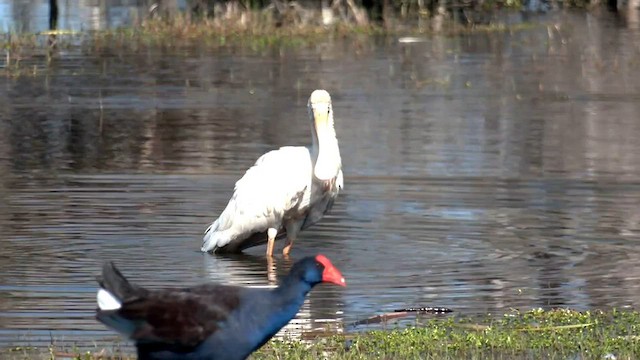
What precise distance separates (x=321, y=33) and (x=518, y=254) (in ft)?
69.2

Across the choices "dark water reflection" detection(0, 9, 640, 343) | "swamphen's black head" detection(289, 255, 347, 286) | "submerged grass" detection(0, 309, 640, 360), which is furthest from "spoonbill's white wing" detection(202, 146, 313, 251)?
"swamphen's black head" detection(289, 255, 347, 286)

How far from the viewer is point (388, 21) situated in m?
35.2

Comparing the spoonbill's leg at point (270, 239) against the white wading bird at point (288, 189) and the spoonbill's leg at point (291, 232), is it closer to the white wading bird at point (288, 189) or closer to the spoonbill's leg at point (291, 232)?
the white wading bird at point (288, 189)

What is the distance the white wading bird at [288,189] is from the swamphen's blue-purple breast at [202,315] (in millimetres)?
5066

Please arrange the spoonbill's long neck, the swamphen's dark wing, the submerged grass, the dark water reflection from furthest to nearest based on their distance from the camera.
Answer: the spoonbill's long neck, the dark water reflection, the submerged grass, the swamphen's dark wing

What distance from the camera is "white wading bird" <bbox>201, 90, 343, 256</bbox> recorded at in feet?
39.5

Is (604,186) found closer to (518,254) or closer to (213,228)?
(518,254)

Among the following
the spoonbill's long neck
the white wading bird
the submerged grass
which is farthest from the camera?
the white wading bird

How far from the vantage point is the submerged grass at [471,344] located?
8.36 meters

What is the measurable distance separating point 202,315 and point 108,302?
0.40m

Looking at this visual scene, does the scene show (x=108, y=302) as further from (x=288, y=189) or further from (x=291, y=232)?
(x=291, y=232)

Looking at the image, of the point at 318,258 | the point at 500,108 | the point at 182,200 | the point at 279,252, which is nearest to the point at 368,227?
the point at 279,252

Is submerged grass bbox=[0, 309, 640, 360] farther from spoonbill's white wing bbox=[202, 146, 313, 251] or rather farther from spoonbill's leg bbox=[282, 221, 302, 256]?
spoonbill's leg bbox=[282, 221, 302, 256]

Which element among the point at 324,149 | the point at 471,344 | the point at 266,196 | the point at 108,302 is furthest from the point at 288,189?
the point at 108,302
